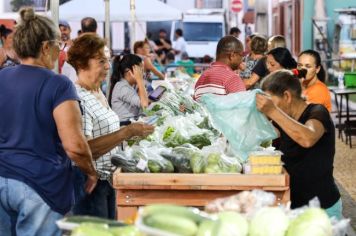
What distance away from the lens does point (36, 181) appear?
13.4 ft

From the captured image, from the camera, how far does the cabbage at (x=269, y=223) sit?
3.14 metres

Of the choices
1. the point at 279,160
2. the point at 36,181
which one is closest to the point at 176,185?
the point at 279,160

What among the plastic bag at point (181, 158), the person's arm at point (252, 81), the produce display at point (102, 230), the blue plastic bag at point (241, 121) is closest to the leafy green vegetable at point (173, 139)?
the plastic bag at point (181, 158)

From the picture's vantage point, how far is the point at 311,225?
10.2 ft

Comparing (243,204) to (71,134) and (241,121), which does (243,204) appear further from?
(241,121)

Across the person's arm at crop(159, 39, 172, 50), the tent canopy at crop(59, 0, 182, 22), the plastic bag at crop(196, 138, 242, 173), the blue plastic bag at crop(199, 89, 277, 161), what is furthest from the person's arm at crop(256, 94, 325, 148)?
the person's arm at crop(159, 39, 172, 50)

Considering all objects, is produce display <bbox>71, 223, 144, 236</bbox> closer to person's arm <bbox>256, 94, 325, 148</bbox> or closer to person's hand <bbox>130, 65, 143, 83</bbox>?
person's arm <bbox>256, 94, 325, 148</bbox>

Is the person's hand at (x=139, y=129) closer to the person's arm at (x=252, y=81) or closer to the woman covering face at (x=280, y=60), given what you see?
the woman covering face at (x=280, y=60)

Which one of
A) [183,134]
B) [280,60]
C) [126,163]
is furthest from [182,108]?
[126,163]

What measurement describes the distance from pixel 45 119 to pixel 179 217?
1351 mm

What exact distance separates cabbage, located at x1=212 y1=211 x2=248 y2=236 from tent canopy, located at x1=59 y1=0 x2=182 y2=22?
14189 millimetres

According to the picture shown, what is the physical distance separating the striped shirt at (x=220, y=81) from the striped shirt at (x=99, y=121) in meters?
2.91

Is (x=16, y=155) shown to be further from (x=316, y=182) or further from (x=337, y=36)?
(x=337, y=36)

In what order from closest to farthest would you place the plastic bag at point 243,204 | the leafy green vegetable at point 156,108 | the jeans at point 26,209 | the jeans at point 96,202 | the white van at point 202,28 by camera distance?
the plastic bag at point 243,204 < the jeans at point 26,209 < the jeans at point 96,202 < the leafy green vegetable at point 156,108 < the white van at point 202,28
